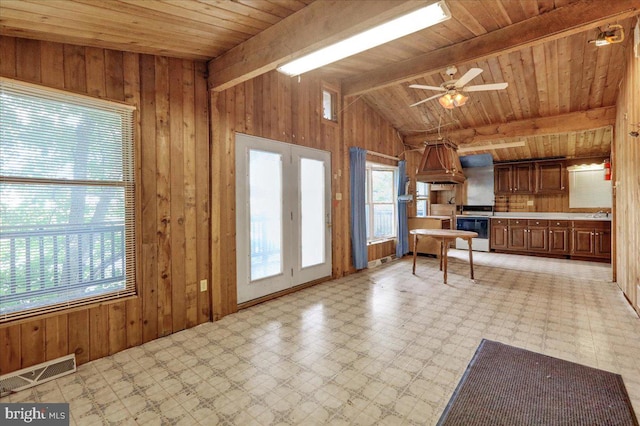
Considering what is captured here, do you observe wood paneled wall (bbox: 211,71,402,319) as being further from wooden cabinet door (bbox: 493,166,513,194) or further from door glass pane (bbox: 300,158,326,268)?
wooden cabinet door (bbox: 493,166,513,194)

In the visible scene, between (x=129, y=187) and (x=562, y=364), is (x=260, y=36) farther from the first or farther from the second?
(x=562, y=364)

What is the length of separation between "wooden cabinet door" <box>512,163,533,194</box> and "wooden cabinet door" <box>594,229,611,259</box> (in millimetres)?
1592

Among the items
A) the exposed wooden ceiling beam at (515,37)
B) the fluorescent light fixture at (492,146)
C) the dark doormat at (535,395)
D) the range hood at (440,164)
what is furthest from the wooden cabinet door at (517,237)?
the dark doormat at (535,395)

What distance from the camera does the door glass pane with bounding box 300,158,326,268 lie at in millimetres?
4398

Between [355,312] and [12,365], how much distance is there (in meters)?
2.89

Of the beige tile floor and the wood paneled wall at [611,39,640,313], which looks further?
the wood paneled wall at [611,39,640,313]

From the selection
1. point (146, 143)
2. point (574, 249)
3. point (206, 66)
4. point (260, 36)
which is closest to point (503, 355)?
point (260, 36)

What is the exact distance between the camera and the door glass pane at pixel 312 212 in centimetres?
440

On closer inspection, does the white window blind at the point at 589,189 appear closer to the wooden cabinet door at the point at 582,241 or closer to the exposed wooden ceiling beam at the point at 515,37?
the wooden cabinet door at the point at 582,241

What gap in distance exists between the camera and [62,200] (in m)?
2.30

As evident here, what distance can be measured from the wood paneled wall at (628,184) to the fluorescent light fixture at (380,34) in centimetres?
272

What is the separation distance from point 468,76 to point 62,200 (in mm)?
3973

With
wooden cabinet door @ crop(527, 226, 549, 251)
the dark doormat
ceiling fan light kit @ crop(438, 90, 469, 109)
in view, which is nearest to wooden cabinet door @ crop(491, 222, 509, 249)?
wooden cabinet door @ crop(527, 226, 549, 251)

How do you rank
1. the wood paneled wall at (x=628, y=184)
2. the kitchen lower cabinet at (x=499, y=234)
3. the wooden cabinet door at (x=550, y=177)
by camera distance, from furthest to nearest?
the kitchen lower cabinet at (x=499, y=234), the wooden cabinet door at (x=550, y=177), the wood paneled wall at (x=628, y=184)
